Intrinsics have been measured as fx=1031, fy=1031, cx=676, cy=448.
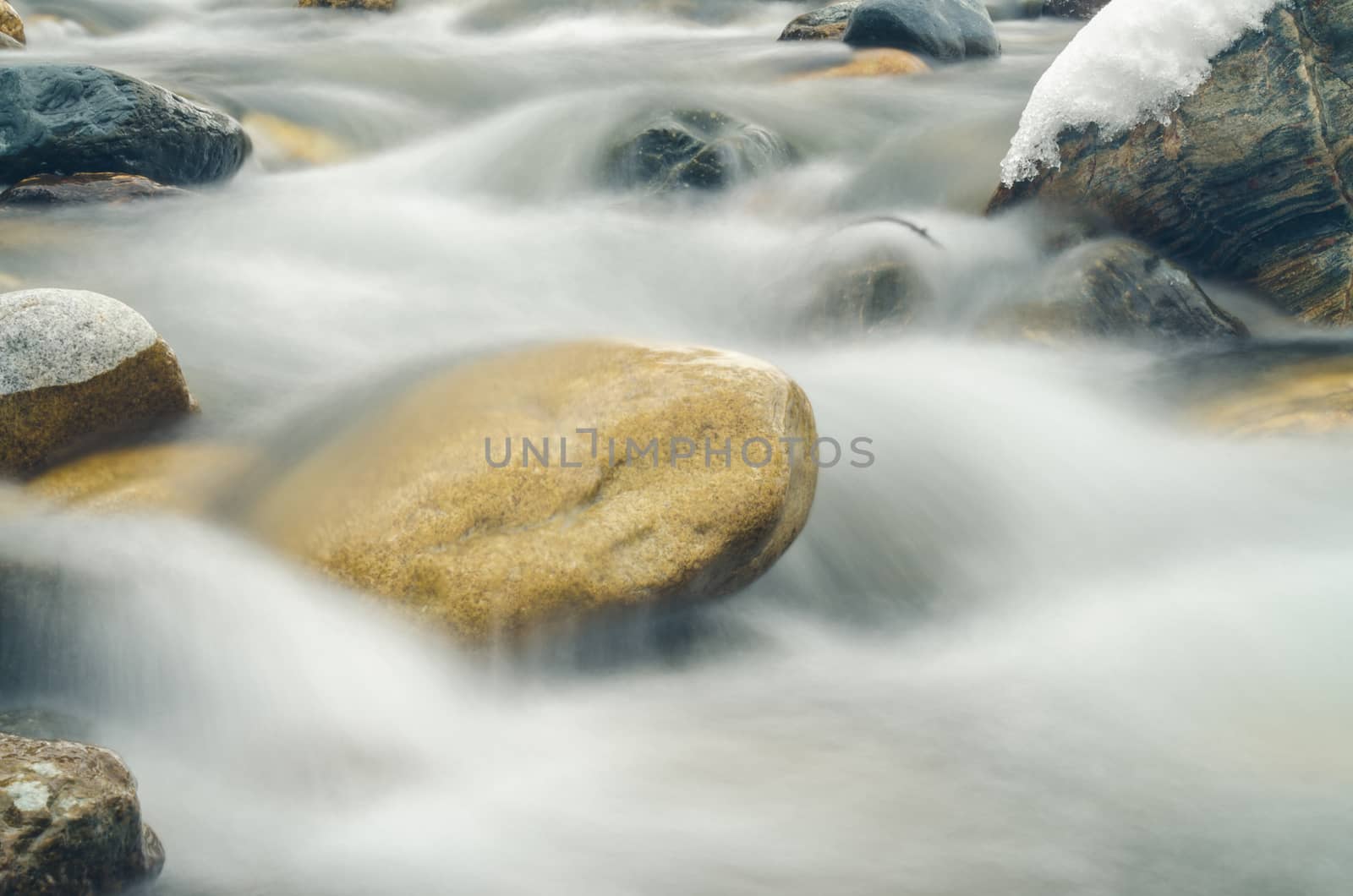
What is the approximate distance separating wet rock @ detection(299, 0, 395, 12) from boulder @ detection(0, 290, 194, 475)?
1079 centimetres

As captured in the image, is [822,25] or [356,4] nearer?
[822,25]

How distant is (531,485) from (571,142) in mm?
5024

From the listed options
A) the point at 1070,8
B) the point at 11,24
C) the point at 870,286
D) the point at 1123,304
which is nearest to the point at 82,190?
the point at 870,286

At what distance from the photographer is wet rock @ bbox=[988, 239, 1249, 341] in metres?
5.56

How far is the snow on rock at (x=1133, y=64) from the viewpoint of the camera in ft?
17.6

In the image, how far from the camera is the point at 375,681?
3193 millimetres

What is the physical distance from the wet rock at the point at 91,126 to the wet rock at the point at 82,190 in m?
0.08

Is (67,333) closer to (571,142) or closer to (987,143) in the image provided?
(571,142)

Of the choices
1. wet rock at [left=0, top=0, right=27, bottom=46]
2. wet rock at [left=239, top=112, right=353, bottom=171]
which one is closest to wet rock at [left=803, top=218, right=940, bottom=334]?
wet rock at [left=239, top=112, right=353, bottom=171]

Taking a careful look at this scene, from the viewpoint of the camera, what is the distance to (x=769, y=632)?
3.75 metres

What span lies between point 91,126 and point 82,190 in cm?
44

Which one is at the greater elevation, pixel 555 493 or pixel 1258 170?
pixel 1258 170

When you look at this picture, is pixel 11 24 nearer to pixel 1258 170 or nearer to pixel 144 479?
pixel 144 479

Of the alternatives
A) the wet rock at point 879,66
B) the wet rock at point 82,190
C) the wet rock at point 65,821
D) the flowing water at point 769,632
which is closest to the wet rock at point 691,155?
the flowing water at point 769,632
